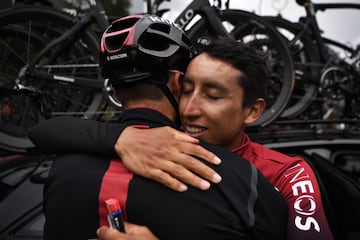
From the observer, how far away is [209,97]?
150 centimetres

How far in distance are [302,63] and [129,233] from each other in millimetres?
3831

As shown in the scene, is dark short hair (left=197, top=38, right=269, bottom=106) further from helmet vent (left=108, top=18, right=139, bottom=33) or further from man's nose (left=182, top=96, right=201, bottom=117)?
helmet vent (left=108, top=18, right=139, bottom=33)

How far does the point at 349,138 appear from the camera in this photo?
2.64 m

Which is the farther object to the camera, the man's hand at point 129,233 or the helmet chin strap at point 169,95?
the helmet chin strap at point 169,95

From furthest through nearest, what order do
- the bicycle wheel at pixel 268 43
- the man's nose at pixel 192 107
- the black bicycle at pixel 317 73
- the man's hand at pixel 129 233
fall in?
the black bicycle at pixel 317 73 → the bicycle wheel at pixel 268 43 → the man's nose at pixel 192 107 → the man's hand at pixel 129 233

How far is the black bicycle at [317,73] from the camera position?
4.39m

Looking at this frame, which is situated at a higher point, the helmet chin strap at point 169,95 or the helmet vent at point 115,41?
the helmet vent at point 115,41

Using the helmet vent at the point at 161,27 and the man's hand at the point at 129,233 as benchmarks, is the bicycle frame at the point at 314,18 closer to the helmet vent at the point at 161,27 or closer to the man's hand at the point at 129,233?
the helmet vent at the point at 161,27

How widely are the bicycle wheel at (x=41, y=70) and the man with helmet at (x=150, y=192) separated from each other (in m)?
2.04

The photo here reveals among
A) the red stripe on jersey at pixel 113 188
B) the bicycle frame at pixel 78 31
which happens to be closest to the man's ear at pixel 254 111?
the red stripe on jersey at pixel 113 188

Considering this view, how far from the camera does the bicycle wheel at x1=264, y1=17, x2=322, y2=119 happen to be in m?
4.43

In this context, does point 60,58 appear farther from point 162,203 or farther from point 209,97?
point 162,203

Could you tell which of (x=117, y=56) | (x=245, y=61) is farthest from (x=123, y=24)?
(x=245, y=61)

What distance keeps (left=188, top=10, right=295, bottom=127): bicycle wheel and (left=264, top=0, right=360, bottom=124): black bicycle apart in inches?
18.6
